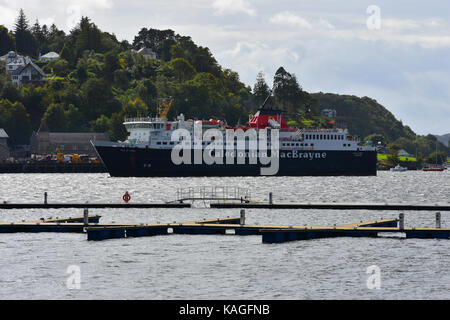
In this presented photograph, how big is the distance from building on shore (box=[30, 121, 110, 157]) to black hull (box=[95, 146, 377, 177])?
43458 millimetres

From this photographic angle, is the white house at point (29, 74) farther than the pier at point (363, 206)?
Yes

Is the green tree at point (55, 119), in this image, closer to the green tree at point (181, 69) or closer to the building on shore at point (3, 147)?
the building on shore at point (3, 147)

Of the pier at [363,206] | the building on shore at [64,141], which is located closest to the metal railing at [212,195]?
the pier at [363,206]

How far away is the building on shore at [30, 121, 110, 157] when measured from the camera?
146 meters

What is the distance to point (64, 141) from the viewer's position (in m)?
148

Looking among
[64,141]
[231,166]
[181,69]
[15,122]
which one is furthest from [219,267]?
[181,69]

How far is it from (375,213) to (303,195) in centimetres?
1663

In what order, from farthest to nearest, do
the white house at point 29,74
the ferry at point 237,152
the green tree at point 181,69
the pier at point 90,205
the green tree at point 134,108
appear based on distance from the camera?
the green tree at point 181,69 → the white house at point 29,74 → the green tree at point 134,108 → the ferry at point 237,152 → the pier at point 90,205

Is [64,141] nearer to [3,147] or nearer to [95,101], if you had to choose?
[3,147]

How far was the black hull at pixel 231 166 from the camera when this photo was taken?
335ft

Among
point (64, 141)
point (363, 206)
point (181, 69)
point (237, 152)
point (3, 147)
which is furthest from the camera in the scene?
point (181, 69)

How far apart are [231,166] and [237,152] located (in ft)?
7.88
